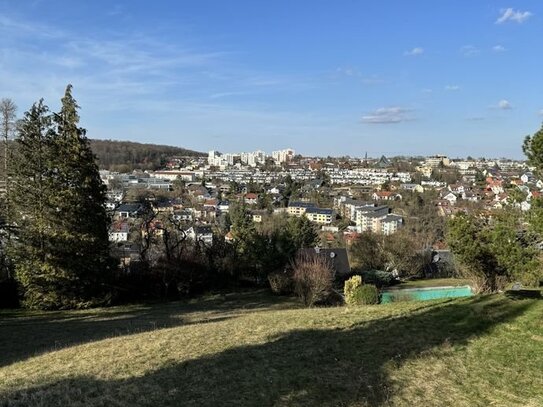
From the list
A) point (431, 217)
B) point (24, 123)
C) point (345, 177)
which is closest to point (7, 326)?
point (24, 123)

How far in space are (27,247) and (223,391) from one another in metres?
17.0

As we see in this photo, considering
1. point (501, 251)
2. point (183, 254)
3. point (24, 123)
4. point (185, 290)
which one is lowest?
point (185, 290)

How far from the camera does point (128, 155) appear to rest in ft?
484

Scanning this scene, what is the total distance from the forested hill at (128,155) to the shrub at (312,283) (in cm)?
10350

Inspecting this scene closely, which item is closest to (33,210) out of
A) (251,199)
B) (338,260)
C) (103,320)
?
(103,320)

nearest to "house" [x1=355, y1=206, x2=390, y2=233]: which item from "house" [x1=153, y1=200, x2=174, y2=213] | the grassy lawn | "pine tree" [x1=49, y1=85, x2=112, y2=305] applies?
"house" [x1=153, y1=200, x2=174, y2=213]

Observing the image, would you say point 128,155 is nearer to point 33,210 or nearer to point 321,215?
point 321,215

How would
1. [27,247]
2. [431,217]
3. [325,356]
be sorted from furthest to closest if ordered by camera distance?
[431,217] → [27,247] → [325,356]

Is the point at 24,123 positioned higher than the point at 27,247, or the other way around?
the point at 24,123

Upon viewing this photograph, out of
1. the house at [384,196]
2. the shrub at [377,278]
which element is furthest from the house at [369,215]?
the shrub at [377,278]

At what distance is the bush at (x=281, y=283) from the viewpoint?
86.8 ft

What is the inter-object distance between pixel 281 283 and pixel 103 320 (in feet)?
36.4

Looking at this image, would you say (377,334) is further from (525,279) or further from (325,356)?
(525,279)

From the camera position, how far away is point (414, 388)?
6543 mm
